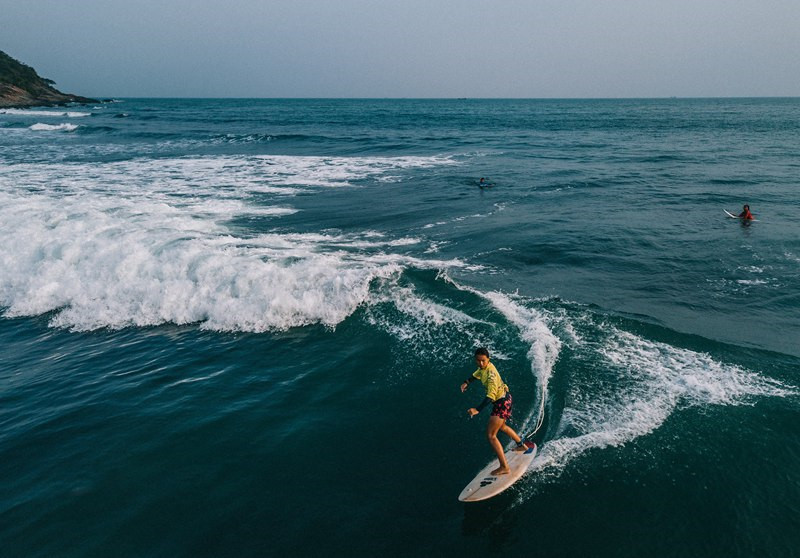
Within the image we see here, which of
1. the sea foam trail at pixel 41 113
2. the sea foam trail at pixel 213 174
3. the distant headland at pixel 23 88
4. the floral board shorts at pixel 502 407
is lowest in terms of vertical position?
the floral board shorts at pixel 502 407

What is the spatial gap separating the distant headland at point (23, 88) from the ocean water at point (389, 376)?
140731 millimetres

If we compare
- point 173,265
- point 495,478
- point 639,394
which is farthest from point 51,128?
point 639,394

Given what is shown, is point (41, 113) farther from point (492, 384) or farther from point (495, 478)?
point (495, 478)

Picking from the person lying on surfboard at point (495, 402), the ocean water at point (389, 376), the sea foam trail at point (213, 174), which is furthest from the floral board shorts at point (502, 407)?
the sea foam trail at point (213, 174)

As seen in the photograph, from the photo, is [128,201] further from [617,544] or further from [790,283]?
[790,283]

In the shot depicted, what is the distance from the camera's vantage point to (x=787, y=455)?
388 inches

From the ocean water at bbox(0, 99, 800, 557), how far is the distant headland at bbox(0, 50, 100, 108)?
462 feet

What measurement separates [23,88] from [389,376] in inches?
7219

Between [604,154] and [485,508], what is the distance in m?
54.0

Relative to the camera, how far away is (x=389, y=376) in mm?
13258

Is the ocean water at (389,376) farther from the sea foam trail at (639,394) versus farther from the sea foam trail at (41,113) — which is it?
the sea foam trail at (41,113)

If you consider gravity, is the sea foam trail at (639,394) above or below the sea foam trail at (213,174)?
below

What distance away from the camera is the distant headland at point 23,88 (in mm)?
133750

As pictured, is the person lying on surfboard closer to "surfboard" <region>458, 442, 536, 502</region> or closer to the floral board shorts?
the floral board shorts
